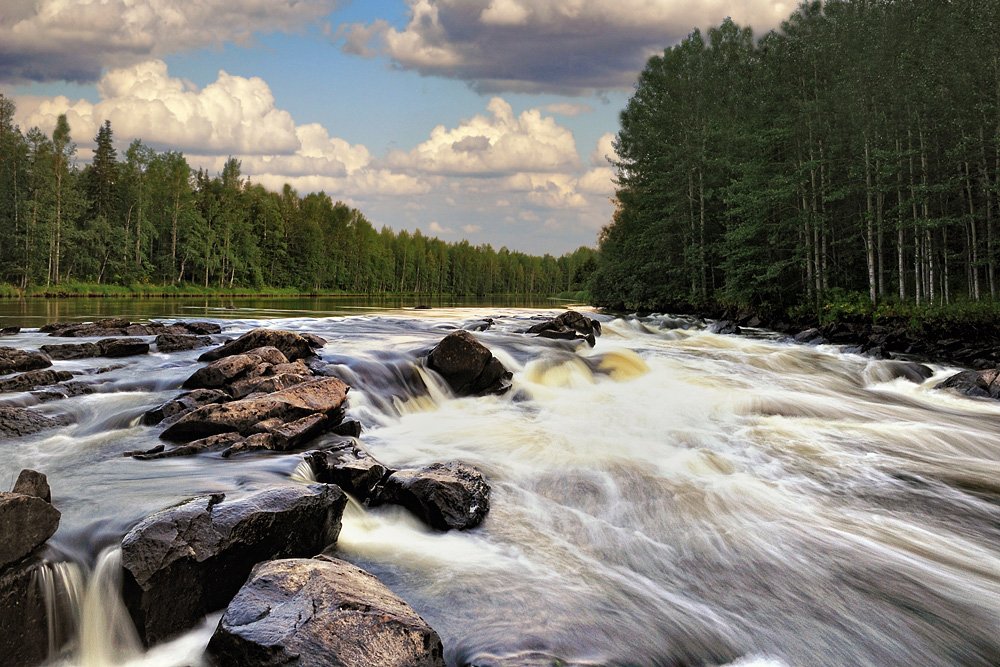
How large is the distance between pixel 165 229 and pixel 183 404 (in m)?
70.4

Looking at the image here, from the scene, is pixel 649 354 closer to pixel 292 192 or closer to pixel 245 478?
pixel 245 478

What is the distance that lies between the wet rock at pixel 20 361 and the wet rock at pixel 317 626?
35.5ft

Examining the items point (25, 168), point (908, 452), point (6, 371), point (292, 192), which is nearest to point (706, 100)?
point (908, 452)

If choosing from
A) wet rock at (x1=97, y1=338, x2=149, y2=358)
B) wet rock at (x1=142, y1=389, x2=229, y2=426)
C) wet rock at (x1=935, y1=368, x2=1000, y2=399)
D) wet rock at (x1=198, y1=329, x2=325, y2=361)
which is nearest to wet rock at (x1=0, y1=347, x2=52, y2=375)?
wet rock at (x1=97, y1=338, x2=149, y2=358)

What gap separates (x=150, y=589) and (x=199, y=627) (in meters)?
0.42

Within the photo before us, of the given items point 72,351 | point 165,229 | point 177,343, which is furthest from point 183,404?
point 165,229

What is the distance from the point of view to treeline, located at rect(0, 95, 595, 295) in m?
51.8

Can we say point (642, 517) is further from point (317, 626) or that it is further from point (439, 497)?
point (317, 626)

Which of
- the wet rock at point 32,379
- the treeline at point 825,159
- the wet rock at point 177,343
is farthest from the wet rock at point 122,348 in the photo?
the treeline at point 825,159

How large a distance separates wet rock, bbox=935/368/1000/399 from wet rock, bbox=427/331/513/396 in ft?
32.7

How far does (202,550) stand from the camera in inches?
165

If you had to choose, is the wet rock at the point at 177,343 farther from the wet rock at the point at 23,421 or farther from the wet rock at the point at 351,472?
the wet rock at the point at 351,472

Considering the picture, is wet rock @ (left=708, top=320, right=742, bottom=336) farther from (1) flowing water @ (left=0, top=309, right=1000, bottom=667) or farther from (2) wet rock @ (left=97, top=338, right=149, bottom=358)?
(2) wet rock @ (left=97, top=338, right=149, bottom=358)

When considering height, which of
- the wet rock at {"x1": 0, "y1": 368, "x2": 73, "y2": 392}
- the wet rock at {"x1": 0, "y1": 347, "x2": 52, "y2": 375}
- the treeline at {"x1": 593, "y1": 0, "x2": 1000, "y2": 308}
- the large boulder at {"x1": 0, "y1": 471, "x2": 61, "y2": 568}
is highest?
the treeline at {"x1": 593, "y1": 0, "x2": 1000, "y2": 308}
